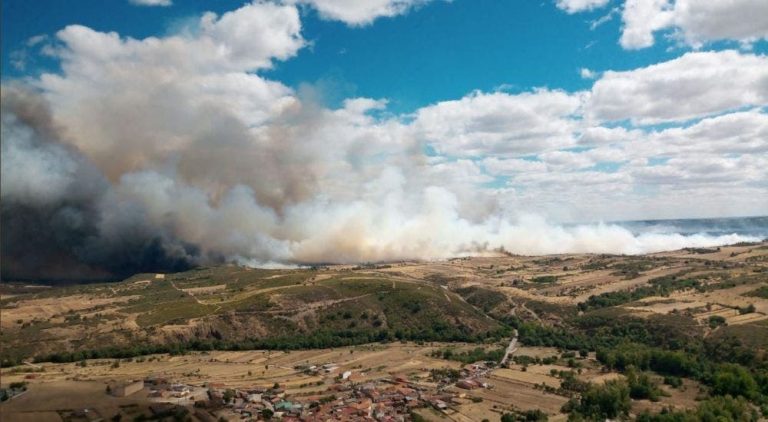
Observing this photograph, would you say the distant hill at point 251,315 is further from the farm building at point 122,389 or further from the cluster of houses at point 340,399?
the farm building at point 122,389

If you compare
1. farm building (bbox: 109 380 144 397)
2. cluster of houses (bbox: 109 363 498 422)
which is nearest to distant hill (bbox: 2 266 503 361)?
cluster of houses (bbox: 109 363 498 422)

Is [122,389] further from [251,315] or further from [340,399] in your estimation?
[251,315]

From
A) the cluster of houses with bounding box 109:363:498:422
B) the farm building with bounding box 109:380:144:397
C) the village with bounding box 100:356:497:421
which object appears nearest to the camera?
the farm building with bounding box 109:380:144:397

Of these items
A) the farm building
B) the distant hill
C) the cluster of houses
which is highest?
the farm building

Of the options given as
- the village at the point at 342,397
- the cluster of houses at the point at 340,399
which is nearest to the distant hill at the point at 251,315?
the village at the point at 342,397

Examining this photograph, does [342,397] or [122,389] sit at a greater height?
[122,389]

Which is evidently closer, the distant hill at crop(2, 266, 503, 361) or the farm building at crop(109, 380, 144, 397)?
the farm building at crop(109, 380, 144, 397)

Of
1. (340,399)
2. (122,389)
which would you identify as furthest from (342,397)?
(122,389)

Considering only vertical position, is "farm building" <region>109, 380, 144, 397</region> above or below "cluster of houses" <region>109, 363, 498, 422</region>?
above

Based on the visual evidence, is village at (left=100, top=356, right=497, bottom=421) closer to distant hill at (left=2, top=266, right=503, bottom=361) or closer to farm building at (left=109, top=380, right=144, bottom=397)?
farm building at (left=109, top=380, right=144, bottom=397)

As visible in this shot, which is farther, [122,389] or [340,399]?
[340,399]

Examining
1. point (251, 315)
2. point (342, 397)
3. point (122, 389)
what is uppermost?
point (122, 389)
